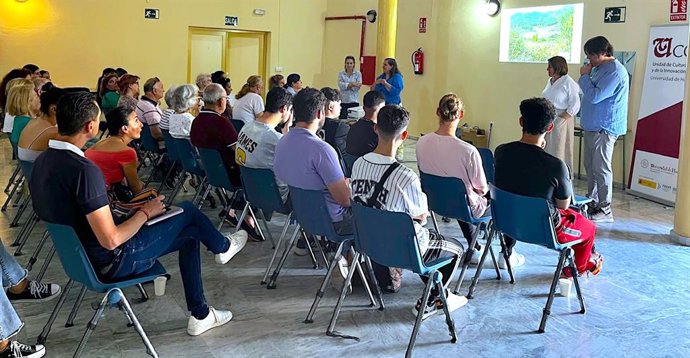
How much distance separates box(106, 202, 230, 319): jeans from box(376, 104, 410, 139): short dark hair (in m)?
1.02

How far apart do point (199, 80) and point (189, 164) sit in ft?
9.04

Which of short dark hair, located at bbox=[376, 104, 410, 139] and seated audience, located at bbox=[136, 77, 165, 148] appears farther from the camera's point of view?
seated audience, located at bbox=[136, 77, 165, 148]

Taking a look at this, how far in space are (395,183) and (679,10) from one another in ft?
17.4

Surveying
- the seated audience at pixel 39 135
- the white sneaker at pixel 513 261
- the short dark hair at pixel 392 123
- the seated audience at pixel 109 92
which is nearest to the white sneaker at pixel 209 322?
the short dark hair at pixel 392 123

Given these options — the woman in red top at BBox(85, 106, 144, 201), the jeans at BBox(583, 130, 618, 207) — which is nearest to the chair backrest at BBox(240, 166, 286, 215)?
the woman in red top at BBox(85, 106, 144, 201)

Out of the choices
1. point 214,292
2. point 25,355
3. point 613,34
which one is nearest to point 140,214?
point 25,355

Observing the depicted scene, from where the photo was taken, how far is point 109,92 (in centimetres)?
743

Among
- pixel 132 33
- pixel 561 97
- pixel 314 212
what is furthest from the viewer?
pixel 132 33

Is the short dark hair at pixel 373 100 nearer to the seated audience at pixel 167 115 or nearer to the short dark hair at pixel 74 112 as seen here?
the seated audience at pixel 167 115

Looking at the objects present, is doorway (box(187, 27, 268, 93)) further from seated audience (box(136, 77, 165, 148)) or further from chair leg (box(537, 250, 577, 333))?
chair leg (box(537, 250, 577, 333))

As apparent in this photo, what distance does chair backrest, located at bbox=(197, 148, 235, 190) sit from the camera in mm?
4781

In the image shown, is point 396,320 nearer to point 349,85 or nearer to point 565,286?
point 565,286

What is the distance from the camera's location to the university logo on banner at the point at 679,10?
677 cm

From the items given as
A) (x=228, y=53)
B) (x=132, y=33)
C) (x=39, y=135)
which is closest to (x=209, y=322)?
(x=39, y=135)
